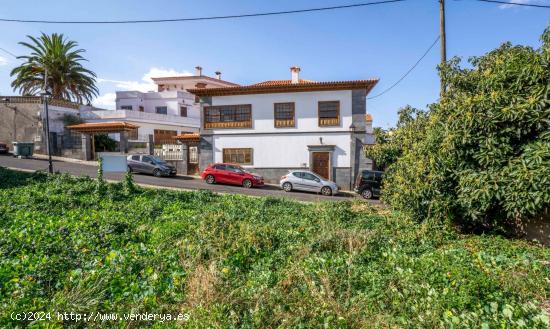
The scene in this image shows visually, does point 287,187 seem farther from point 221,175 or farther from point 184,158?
point 184,158

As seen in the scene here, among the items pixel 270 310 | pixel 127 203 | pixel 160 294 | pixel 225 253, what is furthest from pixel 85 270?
pixel 127 203

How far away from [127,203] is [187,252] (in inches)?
226

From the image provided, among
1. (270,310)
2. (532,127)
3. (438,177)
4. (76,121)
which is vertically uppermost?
(76,121)

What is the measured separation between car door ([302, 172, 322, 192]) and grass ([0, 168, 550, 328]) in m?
9.02

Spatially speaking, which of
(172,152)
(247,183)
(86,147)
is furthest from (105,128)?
(247,183)

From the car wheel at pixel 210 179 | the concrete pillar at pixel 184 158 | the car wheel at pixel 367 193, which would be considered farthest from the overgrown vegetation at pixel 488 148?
the concrete pillar at pixel 184 158

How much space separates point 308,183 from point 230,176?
5175 millimetres

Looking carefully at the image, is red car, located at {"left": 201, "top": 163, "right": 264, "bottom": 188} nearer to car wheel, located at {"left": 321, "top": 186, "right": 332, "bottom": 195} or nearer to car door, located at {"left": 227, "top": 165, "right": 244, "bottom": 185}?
car door, located at {"left": 227, "top": 165, "right": 244, "bottom": 185}

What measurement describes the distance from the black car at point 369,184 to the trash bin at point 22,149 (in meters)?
26.9

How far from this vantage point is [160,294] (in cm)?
446

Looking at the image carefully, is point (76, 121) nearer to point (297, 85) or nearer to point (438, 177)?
point (297, 85)

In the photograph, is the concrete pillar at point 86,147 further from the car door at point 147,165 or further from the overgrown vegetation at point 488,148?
the overgrown vegetation at point 488,148

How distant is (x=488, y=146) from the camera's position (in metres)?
6.19

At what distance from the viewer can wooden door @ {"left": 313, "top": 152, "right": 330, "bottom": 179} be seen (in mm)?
20375
